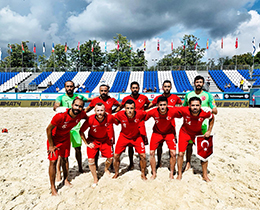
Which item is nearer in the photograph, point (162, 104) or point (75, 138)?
point (162, 104)

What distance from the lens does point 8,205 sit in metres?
3.12

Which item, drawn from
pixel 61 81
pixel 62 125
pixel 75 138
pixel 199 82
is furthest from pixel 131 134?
pixel 61 81

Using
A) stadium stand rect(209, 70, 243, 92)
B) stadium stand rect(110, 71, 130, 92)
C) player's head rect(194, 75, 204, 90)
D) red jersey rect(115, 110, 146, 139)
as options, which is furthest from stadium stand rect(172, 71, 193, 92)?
red jersey rect(115, 110, 146, 139)

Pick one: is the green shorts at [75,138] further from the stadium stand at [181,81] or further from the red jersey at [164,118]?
the stadium stand at [181,81]

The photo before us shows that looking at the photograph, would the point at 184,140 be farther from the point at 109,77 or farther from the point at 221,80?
the point at 109,77

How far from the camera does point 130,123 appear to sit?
3.82 metres

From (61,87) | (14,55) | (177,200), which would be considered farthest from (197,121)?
(14,55)

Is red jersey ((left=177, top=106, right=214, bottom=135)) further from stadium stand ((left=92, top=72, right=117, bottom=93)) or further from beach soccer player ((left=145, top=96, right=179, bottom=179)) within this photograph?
stadium stand ((left=92, top=72, right=117, bottom=93))

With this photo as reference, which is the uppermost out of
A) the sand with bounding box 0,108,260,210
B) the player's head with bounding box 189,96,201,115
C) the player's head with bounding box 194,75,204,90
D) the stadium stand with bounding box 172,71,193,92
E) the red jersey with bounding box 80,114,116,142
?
the stadium stand with bounding box 172,71,193,92

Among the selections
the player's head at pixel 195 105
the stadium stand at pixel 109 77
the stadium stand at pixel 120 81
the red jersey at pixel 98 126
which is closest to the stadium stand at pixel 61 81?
the stadium stand at pixel 109 77

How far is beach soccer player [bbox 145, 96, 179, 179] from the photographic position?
3.84m

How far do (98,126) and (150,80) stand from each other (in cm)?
2510

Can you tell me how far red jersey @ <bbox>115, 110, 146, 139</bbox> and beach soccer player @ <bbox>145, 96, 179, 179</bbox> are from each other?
25 cm

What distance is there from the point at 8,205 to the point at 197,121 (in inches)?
166
